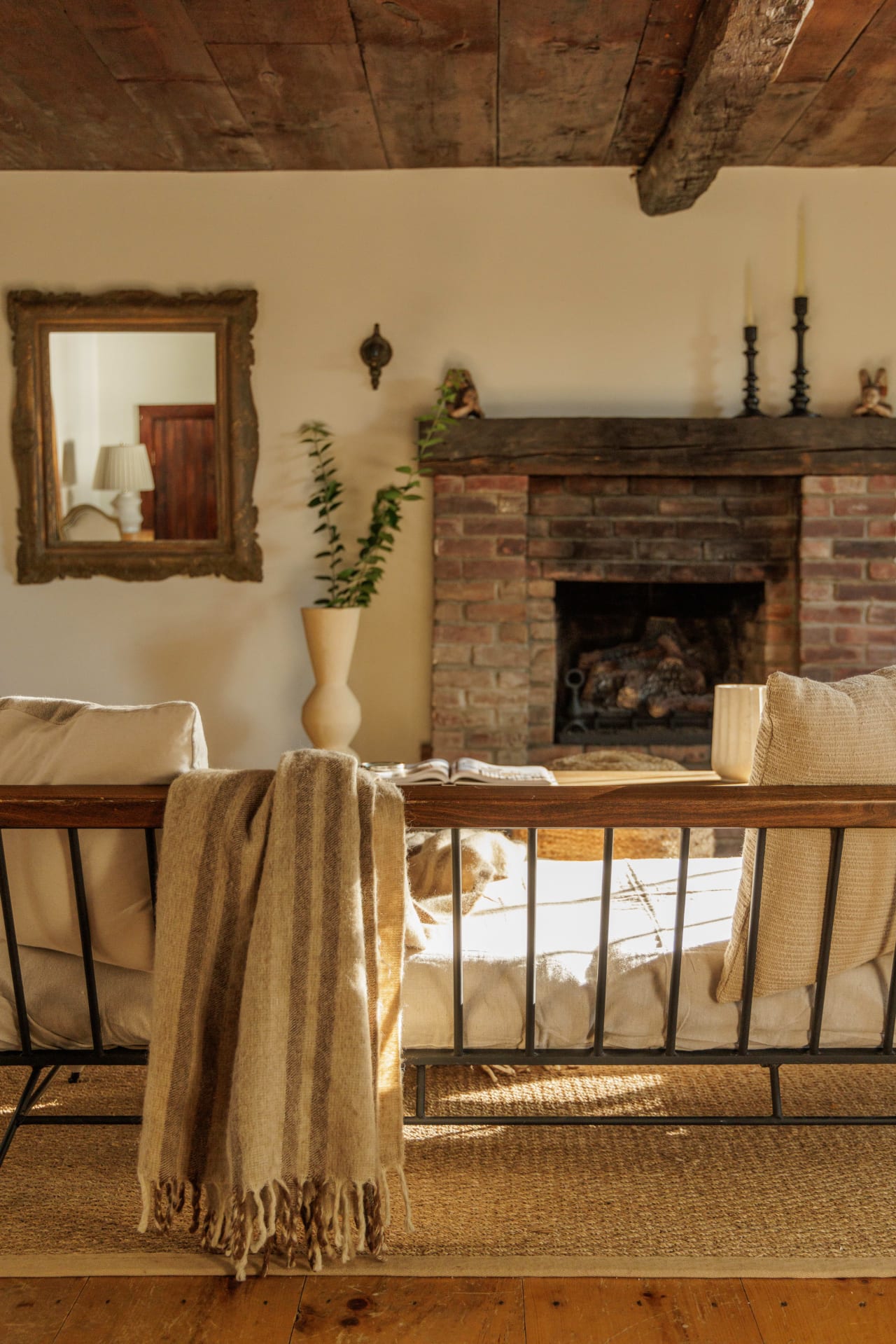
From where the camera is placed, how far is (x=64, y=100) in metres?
3.44

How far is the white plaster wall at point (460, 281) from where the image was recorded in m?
4.05

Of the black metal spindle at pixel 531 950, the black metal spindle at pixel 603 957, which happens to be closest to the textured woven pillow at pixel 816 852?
the black metal spindle at pixel 603 957

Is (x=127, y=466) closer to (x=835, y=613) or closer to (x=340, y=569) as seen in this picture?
(x=340, y=569)

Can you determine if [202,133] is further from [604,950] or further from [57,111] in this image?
[604,950]

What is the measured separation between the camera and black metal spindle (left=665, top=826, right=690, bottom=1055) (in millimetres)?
1505

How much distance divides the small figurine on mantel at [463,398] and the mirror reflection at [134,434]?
94cm

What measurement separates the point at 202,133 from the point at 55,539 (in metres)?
1.58

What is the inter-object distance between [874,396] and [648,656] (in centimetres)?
126

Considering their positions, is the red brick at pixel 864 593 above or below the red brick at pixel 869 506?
below

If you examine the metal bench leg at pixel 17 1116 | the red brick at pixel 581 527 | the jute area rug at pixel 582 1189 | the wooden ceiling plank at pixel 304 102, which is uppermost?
the wooden ceiling plank at pixel 304 102

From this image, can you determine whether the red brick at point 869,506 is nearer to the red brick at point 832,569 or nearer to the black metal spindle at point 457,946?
the red brick at point 832,569

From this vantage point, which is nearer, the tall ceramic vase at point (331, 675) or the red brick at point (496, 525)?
the tall ceramic vase at point (331, 675)

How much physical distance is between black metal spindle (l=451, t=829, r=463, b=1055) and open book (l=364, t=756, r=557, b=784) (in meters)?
1.14

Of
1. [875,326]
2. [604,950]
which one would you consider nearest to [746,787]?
[604,950]
